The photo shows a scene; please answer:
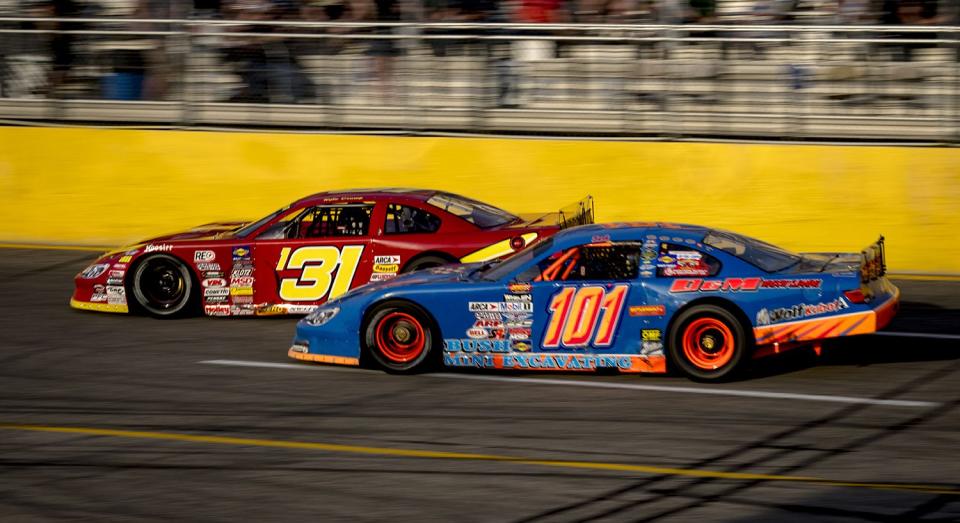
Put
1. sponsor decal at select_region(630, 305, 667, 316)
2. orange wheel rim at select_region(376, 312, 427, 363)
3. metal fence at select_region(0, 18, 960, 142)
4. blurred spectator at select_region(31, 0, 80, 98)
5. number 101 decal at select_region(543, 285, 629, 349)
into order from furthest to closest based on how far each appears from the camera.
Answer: blurred spectator at select_region(31, 0, 80, 98) → metal fence at select_region(0, 18, 960, 142) → orange wheel rim at select_region(376, 312, 427, 363) → number 101 decal at select_region(543, 285, 629, 349) → sponsor decal at select_region(630, 305, 667, 316)

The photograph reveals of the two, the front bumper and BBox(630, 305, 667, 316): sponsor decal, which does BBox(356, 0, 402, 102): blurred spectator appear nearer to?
the front bumper

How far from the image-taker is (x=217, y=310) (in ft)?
39.4

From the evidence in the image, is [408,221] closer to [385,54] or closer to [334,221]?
[334,221]

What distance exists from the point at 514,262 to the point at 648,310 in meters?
1.17

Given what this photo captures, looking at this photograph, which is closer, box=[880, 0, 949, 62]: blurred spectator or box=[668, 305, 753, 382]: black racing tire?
box=[668, 305, 753, 382]: black racing tire

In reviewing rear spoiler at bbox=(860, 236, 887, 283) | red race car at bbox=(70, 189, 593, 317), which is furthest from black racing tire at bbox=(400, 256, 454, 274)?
rear spoiler at bbox=(860, 236, 887, 283)

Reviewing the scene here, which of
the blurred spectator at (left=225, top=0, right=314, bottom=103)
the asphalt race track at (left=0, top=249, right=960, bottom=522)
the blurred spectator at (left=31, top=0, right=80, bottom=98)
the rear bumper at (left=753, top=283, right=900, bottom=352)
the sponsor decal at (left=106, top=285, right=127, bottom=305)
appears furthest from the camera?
the blurred spectator at (left=31, top=0, right=80, bottom=98)

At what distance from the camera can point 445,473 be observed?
7.36 meters

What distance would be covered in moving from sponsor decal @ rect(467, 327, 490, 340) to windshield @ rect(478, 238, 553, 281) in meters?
0.40

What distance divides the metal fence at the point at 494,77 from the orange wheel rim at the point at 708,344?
18.1 ft

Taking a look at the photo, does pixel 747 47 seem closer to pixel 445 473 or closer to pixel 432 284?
pixel 432 284

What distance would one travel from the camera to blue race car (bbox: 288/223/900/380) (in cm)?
903

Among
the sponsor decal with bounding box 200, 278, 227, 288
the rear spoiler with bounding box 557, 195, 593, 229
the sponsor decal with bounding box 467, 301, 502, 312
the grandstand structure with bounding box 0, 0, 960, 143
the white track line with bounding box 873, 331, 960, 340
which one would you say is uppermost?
the grandstand structure with bounding box 0, 0, 960, 143

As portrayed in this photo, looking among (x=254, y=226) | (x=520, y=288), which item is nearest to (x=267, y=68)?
(x=254, y=226)
